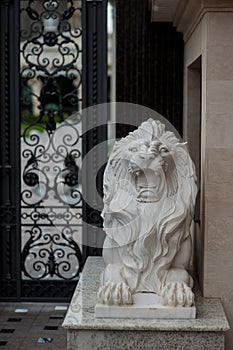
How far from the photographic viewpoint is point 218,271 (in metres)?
4.60

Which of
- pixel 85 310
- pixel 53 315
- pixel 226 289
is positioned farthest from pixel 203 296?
pixel 53 315

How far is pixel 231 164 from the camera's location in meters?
4.54

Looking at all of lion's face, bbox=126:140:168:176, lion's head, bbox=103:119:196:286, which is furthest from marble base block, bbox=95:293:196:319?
lion's face, bbox=126:140:168:176

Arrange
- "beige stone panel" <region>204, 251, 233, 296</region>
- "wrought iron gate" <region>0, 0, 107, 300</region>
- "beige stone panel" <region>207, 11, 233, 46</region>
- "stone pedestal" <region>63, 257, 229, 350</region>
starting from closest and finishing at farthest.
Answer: "stone pedestal" <region>63, 257, 229, 350</region> < "beige stone panel" <region>207, 11, 233, 46</region> < "beige stone panel" <region>204, 251, 233, 296</region> < "wrought iron gate" <region>0, 0, 107, 300</region>

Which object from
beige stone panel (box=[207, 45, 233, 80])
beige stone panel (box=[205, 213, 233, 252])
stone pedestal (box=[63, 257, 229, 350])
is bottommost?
stone pedestal (box=[63, 257, 229, 350])

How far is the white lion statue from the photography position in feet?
13.9

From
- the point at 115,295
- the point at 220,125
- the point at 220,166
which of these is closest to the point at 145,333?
the point at 115,295

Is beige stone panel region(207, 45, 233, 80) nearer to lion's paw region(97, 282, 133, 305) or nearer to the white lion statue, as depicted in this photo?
the white lion statue

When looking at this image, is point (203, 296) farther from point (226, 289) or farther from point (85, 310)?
point (85, 310)

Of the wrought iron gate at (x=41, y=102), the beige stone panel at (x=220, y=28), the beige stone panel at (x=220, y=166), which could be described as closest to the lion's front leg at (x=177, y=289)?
the beige stone panel at (x=220, y=166)

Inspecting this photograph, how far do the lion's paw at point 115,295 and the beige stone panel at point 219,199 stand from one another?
78 centimetres

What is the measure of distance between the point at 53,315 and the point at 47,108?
1.88 meters

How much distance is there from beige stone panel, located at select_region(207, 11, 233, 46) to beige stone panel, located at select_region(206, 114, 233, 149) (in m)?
0.41

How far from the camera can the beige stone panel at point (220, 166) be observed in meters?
4.54
